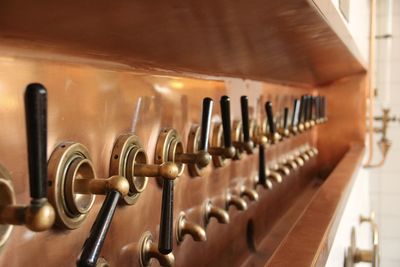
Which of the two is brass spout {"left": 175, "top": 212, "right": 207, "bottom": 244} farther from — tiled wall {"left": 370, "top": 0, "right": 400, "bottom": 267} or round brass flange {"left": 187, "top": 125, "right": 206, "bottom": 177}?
tiled wall {"left": 370, "top": 0, "right": 400, "bottom": 267}

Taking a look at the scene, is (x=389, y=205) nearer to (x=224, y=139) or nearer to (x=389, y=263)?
(x=389, y=263)

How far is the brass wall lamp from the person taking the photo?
8.5 inches

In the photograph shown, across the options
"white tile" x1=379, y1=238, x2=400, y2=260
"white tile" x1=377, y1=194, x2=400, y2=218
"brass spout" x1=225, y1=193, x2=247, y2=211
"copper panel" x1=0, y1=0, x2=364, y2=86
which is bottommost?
"white tile" x1=379, y1=238, x2=400, y2=260

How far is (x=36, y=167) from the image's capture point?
226 millimetres

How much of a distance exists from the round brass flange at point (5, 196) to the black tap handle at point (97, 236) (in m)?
0.05

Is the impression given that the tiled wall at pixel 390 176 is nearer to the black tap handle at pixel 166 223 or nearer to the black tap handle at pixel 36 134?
the black tap handle at pixel 166 223

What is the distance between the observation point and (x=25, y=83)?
308 mm

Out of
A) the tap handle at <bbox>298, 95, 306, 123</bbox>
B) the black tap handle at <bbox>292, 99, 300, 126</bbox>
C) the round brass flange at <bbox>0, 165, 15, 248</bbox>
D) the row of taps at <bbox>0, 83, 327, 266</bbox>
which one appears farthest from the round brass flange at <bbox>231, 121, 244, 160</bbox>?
the round brass flange at <bbox>0, 165, 15, 248</bbox>

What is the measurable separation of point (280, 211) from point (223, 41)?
667 mm

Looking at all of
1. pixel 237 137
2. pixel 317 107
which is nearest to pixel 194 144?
pixel 237 137

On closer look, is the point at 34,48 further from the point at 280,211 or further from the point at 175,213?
the point at 280,211

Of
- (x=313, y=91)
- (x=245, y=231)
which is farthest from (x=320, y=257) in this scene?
(x=313, y=91)

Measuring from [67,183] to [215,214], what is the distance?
1.08 feet

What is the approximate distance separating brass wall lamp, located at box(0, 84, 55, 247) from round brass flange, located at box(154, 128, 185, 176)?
0.27 meters
